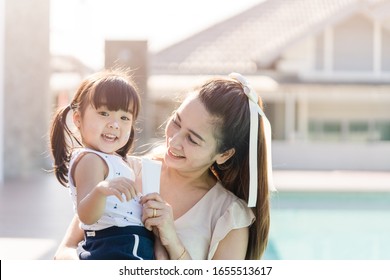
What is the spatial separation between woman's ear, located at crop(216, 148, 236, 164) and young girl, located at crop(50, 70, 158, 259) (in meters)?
0.23

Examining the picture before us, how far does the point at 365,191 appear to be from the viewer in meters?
10.4

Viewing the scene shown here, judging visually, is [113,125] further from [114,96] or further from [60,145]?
[60,145]

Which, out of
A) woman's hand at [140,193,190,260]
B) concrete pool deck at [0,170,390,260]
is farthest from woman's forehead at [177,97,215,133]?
concrete pool deck at [0,170,390,260]

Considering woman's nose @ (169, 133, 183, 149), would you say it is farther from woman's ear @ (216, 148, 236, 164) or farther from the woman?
woman's ear @ (216, 148, 236, 164)

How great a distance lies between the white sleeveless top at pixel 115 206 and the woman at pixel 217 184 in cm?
6

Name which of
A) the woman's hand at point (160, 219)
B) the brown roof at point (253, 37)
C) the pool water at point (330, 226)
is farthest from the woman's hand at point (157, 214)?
the brown roof at point (253, 37)

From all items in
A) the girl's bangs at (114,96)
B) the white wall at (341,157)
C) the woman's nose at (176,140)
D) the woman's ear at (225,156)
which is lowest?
the white wall at (341,157)

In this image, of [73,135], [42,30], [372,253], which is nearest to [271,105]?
[42,30]

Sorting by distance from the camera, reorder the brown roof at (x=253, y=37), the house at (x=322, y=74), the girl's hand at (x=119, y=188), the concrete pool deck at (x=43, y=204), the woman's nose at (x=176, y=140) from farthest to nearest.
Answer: the brown roof at (x=253, y=37) < the house at (x=322, y=74) < the concrete pool deck at (x=43, y=204) < the woman's nose at (x=176, y=140) < the girl's hand at (x=119, y=188)

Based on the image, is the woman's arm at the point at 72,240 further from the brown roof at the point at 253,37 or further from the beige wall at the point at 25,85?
the brown roof at the point at 253,37

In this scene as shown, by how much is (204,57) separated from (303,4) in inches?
123

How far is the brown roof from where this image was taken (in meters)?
17.8

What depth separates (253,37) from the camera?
19453 millimetres

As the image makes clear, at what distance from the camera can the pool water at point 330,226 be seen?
624cm
